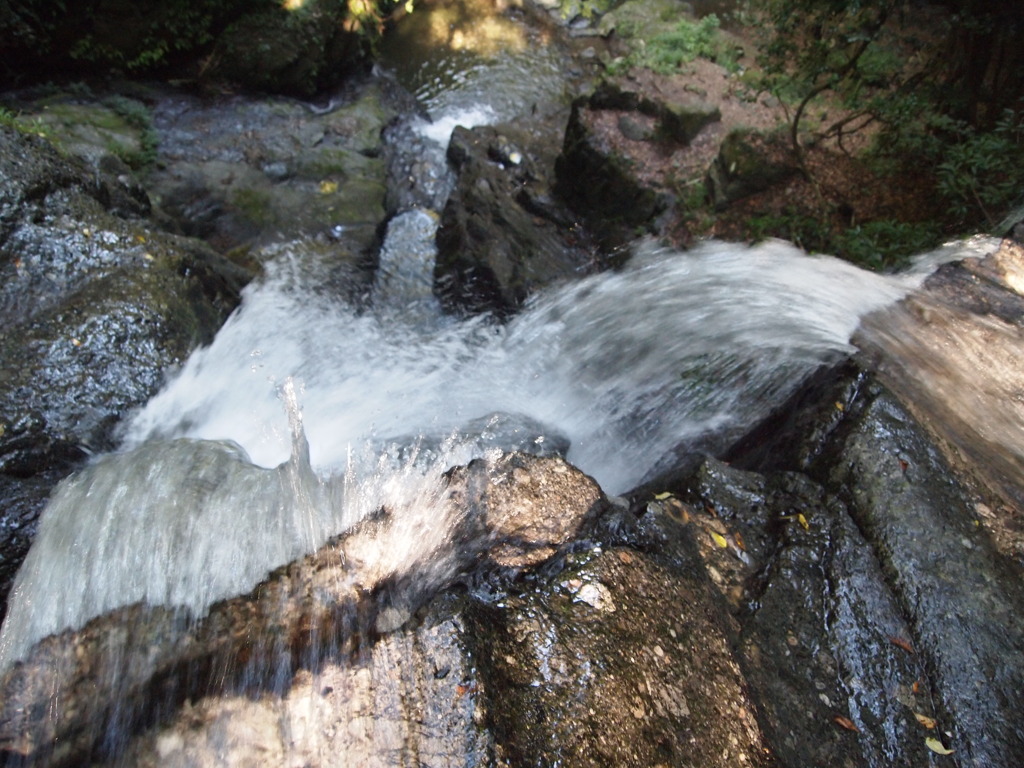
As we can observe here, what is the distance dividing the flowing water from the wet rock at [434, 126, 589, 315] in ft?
0.99

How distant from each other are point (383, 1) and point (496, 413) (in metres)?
11.0

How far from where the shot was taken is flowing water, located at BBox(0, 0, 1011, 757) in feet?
8.11

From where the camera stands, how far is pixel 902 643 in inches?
94.7

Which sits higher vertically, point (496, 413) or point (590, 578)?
point (590, 578)

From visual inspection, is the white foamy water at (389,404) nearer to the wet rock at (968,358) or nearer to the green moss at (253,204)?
the wet rock at (968,358)

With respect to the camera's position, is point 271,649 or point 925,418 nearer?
point 271,649

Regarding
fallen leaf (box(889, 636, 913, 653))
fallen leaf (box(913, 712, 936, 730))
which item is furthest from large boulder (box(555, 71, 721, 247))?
fallen leaf (box(913, 712, 936, 730))

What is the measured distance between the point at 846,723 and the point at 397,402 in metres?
3.74

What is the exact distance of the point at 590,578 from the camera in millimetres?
2191

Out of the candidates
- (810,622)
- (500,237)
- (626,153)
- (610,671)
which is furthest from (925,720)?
(626,153)

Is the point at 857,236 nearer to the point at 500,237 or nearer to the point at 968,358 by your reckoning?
the point at 968,358

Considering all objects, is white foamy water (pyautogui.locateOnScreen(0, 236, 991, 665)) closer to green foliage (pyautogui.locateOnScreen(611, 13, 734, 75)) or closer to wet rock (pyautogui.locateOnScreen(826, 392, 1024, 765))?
wet rock (pyautogui.locateOnScreen(826, 392, 1024, 765))

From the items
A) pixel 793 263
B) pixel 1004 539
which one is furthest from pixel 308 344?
pixel 1004 539

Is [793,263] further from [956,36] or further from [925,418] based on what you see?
[956,36]
